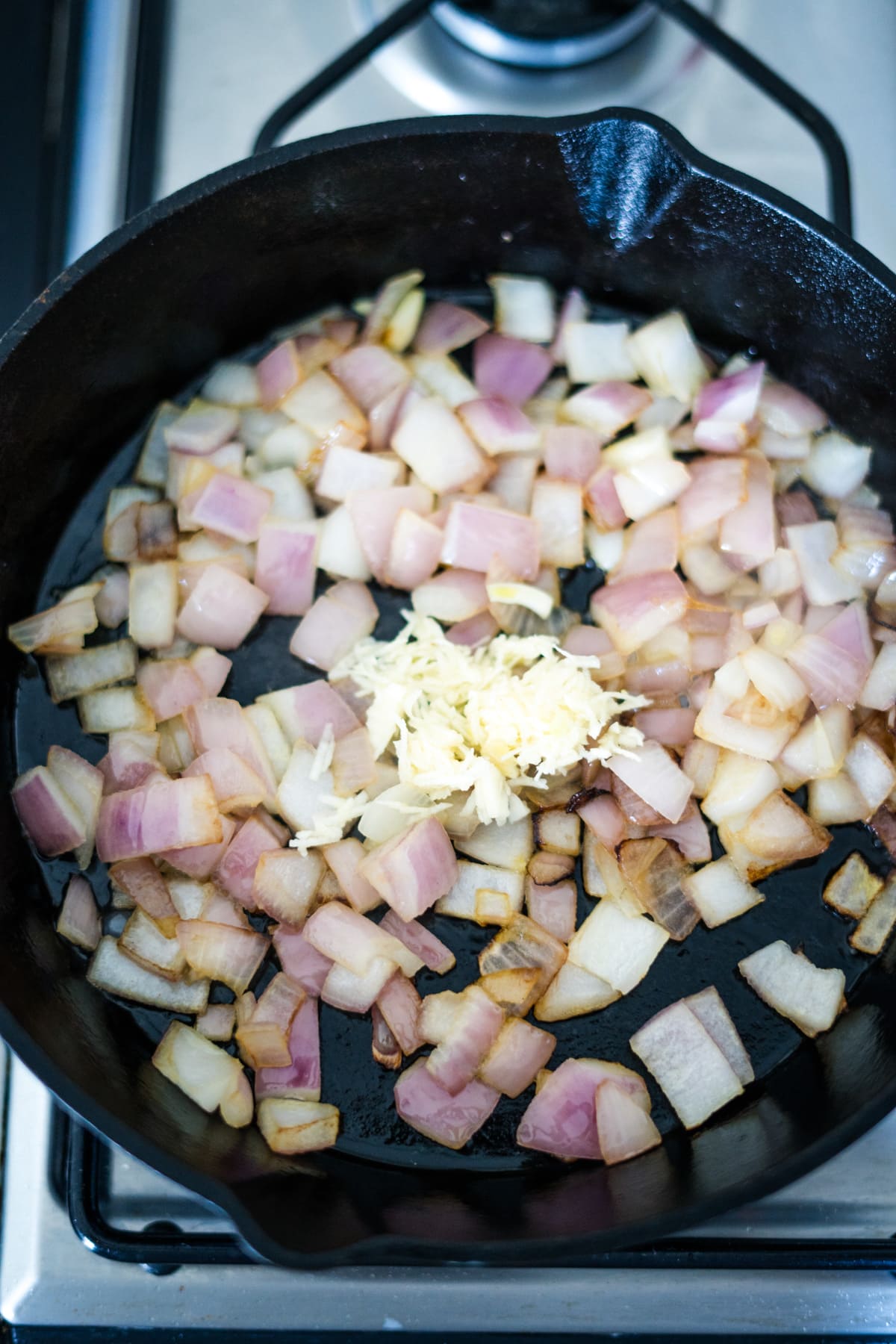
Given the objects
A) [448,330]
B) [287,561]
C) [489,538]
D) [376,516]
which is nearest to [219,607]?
[287,561]

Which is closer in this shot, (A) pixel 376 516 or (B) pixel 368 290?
(A) pixel 376 516

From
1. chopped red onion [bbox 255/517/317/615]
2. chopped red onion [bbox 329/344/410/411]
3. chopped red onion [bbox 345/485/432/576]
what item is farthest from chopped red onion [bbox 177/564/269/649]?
chopped red onion [bbox 329/344/410/411]

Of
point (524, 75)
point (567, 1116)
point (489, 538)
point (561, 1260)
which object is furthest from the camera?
point (524, 75)

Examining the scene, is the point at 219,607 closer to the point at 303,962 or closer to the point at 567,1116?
the point at 303,962

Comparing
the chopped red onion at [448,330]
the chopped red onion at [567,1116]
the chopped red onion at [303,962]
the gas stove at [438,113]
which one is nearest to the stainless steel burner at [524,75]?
the gas stove at [438,113]

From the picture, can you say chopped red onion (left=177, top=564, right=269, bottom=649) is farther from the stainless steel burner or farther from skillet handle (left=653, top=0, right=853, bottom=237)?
skillet handle (left=653, top=0, right=853, bottom=237)

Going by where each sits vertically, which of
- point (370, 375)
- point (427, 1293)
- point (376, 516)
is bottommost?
point (427, 1293)
